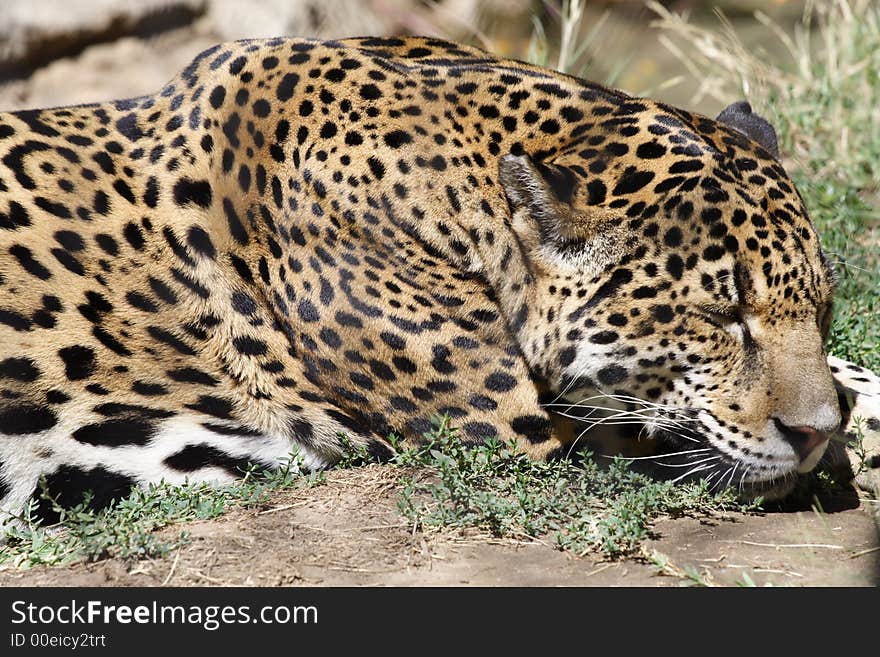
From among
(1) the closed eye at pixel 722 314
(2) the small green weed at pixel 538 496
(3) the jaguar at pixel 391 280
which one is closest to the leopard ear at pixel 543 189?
(3) the jaguar at pixel 391 280

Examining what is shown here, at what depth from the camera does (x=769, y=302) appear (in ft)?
15.8

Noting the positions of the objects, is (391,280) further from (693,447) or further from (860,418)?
(860,418)

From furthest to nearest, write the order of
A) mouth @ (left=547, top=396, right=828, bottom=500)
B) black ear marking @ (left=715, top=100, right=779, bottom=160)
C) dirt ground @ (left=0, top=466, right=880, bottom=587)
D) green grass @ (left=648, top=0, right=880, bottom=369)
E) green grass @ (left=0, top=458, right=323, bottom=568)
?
green grass @ (left=648, top=0, right=880, bottom=369), black ear marking @ (left=715, top=100, right=779, bottom=160), mouth @ (left=547, top=396, right=828, bottom=500), green grass @ (left=0, top=458, right=323, bottom=568), dirt ground @ (left=0, top=466, right=880, bottom=587)

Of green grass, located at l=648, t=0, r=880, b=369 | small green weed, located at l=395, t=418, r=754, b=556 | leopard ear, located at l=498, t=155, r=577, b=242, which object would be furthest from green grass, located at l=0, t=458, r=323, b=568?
green grass, located at l=648, t=0, r=880, b=369

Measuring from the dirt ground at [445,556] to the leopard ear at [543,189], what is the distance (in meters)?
1.43

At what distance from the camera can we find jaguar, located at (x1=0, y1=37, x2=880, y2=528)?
4879 millimetres

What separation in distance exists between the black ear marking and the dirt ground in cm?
192

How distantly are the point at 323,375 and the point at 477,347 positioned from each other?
2.61 ft

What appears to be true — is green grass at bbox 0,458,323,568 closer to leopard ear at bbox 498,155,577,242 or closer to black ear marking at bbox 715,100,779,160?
leopard ear at bbox 498,155,577,242

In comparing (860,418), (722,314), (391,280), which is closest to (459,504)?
(391,280)

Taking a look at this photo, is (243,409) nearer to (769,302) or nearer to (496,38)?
(769,302)

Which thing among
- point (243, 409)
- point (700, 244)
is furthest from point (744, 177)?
point (243, 409)

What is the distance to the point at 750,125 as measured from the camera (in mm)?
5680

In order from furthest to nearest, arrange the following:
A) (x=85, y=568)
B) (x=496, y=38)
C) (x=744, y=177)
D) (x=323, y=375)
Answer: (x=496, y=38) < (x=323, y=375) < (x=744, y=177) < (x=85, y=568)
